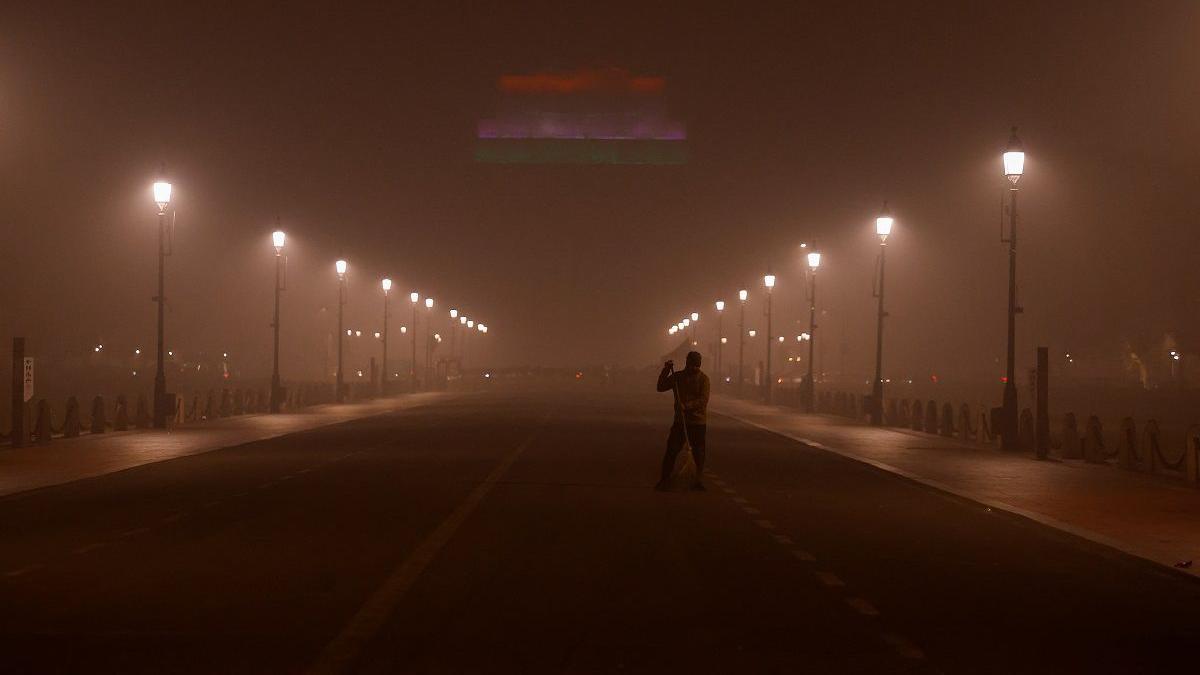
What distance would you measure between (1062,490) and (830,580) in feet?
39.9

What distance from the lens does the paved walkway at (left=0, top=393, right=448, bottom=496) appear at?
85.1 ft

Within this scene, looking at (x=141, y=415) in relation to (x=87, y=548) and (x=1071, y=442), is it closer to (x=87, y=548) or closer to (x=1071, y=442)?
(x=1071, y=442)

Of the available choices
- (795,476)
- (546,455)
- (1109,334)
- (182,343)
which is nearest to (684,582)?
(795,476)

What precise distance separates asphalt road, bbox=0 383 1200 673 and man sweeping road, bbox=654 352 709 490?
864 mm

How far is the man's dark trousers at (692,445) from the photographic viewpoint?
2272 cm

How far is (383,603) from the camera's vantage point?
38.5 feet

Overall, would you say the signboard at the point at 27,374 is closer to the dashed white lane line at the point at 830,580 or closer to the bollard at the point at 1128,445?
the bollard at the point at 1128,445

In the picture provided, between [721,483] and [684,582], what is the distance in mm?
12070

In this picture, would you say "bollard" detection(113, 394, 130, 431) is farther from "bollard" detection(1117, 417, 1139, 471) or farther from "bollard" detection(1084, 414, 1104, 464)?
"bollard" detection(1117, 417, 1139, 471)

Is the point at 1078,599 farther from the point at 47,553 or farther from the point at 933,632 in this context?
the point at 47,553

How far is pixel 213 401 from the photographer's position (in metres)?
52.7

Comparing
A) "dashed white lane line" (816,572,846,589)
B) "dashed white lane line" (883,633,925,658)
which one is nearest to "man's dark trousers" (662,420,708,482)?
"dashed white lane line" (816,572,846,589)

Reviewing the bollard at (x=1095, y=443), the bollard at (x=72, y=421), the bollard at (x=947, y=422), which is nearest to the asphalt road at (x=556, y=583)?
the bollard at (x=1095, y=443)

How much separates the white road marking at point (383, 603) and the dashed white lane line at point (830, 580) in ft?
11.6
